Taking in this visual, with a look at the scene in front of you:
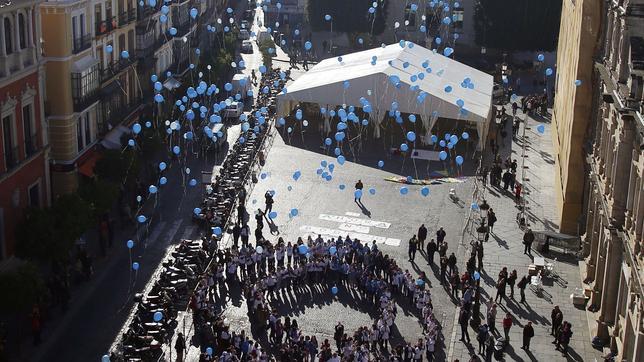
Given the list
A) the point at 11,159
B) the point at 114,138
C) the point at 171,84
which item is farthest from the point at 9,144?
the point at 171,84

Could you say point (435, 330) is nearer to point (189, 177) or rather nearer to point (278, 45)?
point (189, 177)

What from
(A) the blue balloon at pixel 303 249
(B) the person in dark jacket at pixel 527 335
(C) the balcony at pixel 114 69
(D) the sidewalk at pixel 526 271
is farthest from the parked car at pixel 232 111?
(B) the person in dark jacket at pixel 527 335

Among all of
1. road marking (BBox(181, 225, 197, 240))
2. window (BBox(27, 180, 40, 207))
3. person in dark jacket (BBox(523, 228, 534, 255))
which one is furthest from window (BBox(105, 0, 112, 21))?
person in dark jacket (BBox(523, 228, 534, 255))

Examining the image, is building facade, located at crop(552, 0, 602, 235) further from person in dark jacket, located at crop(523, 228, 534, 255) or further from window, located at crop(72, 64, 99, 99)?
window, located at crop(72, 64, 99, 99)

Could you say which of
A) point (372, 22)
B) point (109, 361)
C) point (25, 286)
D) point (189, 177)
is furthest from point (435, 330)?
point (372, 22)

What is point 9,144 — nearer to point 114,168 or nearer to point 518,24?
point 114,168
